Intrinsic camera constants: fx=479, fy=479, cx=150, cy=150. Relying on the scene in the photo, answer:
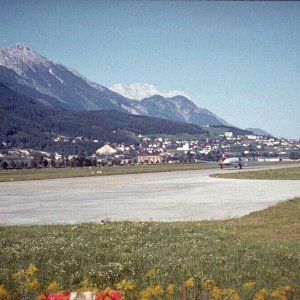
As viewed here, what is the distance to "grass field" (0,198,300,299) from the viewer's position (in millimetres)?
10977

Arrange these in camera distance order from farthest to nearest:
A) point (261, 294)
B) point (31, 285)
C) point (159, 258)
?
point (159, 258)
point (31, 285)
point (261, 294)

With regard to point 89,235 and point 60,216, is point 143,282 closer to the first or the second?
point 89,235

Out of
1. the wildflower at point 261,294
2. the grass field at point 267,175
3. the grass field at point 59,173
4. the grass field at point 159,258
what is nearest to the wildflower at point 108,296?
the grass field at point 159,258

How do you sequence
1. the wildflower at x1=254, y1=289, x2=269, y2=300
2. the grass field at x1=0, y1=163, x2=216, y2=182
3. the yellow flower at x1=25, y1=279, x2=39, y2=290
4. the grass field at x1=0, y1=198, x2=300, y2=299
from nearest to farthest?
the wildflower at x1=254, y1=289, x2=269, y2=300 < the yellow flower at x1=25, y1=279, x2=39, y2=290 < the grass field at x1=0, y1=198, x2=300, y2=299 < the grass field at x1=0, y1=163, x2=216, y2=182

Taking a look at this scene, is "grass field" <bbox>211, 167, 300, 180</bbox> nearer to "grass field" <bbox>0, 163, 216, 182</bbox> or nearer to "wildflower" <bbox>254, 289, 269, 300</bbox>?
"grass field" <bbox>0, 163, 216, 182</bbox>

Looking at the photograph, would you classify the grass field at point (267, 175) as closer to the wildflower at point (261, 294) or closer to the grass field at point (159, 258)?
the grass field at point (159, 258)

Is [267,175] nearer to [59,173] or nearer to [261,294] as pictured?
[59,173]

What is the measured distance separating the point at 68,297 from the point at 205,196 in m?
35.7

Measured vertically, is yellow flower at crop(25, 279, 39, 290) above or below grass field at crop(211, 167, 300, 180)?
above

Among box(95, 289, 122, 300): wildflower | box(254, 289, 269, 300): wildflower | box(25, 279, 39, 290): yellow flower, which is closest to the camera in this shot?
box(95, 289, 122, 300): wildflower

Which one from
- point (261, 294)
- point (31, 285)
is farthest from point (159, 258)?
point (261, 294)

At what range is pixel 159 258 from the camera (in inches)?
600

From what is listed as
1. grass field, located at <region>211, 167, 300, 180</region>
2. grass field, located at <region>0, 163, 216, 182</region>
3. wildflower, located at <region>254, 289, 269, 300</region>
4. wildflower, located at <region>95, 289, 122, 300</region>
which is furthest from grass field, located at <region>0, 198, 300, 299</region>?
grass field, located at <region>0, 163, 216, 182</region>

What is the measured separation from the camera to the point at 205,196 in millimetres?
42875
